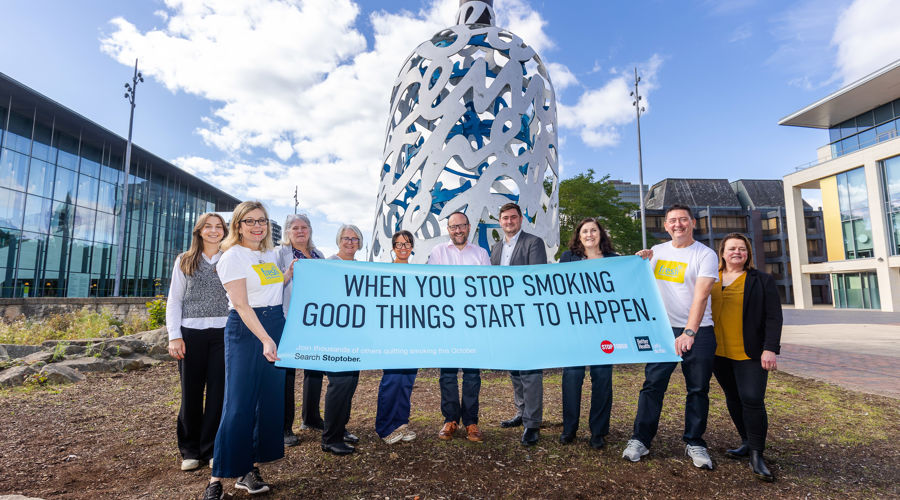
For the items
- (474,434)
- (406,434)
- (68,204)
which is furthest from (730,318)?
(68,204)

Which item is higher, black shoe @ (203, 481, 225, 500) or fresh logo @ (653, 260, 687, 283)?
fresh logo @ (653, 260, 687, 283)

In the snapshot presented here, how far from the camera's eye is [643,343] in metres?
3.59

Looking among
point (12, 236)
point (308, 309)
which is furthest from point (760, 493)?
point (12, 236)

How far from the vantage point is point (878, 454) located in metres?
3.88

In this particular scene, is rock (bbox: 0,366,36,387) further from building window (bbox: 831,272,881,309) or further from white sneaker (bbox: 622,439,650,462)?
building window (bbox: 831,272,881,309)

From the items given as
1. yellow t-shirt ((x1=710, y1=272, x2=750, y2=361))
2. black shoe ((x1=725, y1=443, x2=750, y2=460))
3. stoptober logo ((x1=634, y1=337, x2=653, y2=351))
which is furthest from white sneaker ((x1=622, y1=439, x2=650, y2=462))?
yellow t-shirt ((x1=710, y1=272, x2=750, y2=361))

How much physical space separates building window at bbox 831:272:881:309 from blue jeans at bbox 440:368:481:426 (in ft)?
115

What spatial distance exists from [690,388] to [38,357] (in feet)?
34.0

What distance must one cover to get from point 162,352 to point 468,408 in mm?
7553

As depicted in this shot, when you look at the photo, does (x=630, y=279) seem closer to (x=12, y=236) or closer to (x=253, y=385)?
(x=253, y=385)

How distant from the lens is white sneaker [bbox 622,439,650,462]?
11.8 ft

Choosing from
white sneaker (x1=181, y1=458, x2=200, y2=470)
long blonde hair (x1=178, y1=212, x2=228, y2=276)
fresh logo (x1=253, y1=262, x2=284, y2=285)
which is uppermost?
long blonde hair (x1=178, y1=212, x2=228, y2=276)

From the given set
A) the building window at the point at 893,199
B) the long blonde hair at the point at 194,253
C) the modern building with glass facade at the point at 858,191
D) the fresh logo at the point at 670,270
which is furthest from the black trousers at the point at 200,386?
the building window at the point at 893,199

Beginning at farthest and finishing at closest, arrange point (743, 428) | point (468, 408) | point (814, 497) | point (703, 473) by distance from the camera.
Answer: point (468, 408) < point (743, 428) < point (703, 473) < point (814, 497)
